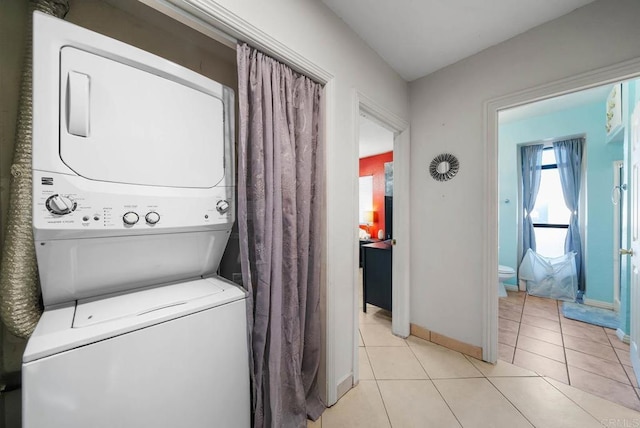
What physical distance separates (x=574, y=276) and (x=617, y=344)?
1.29 m

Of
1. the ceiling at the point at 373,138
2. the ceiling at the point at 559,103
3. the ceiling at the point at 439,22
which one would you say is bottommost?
the ceiling at the point at 439,22

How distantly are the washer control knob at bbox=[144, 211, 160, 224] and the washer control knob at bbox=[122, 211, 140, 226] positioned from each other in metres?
0.03

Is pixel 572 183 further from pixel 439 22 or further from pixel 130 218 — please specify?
pixel 130 218

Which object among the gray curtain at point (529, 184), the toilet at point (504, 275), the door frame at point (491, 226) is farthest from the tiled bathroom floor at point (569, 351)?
the gray curtain at point (529, 184)

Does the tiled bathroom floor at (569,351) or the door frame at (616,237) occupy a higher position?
the door frame at (616,237)

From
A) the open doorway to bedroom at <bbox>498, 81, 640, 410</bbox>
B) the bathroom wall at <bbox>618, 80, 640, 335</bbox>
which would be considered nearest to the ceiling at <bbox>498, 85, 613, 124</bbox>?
the open doorway to bedroom at <bbox>498, 81, 640, 410</bbox>

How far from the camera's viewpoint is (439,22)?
154 cm

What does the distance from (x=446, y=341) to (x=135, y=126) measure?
256 cm

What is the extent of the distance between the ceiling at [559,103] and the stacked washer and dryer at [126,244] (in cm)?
302

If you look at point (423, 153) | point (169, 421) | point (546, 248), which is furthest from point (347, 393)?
point (546, 248)

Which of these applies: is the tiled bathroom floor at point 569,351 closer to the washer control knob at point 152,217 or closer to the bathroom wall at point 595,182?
the bathroom wall at point 595,182

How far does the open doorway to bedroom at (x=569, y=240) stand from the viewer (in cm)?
188

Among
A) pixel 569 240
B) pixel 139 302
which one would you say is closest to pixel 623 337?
pixel 569 240

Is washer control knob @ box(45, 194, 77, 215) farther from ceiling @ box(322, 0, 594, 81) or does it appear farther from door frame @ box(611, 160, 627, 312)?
door frame @ box(611, 160, 627, 312)
